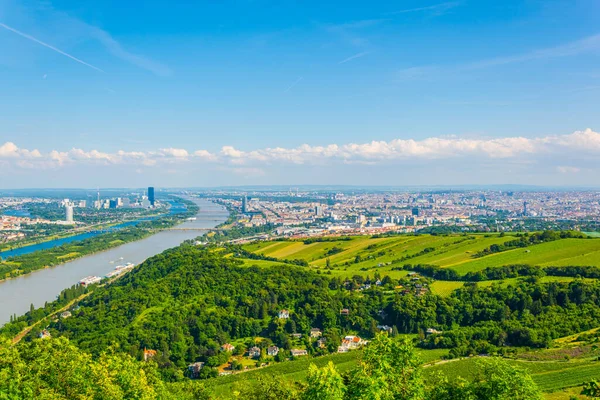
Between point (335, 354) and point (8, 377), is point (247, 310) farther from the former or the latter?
point (8, 377)

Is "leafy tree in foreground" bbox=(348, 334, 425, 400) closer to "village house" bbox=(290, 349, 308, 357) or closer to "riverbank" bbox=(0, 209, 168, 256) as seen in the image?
"village house" bbox=(290, 349, 308, 357)

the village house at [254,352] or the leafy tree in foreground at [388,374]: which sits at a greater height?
the leafy tree in foreground at [388,374]

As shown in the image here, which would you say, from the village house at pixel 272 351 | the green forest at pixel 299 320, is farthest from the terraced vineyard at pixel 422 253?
the village house at pixel 272 351

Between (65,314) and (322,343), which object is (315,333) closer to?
(322,343)

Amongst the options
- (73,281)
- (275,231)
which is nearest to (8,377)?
(73,281)

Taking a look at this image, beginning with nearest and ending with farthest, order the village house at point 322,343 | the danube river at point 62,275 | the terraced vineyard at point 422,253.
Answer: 1. the village house at point 322,343
2. the danube river at point 62,275
3. the terraced vineyard at point 422,253

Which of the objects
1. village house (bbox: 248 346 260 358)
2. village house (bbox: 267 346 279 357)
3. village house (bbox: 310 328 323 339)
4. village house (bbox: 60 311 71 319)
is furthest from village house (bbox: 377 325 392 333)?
village house (bbox: 60 311 71 319)

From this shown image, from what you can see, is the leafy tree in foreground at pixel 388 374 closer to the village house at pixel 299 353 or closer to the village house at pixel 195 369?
the village house at pixel 195 369
